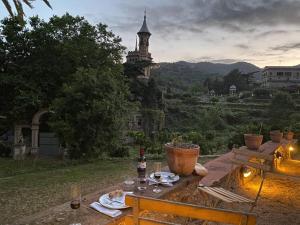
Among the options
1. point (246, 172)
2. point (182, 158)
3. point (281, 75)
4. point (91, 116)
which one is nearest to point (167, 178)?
point (182, 158)

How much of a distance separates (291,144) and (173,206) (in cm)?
977

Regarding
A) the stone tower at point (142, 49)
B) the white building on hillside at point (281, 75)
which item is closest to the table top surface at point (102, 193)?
the stone tower at point (142, 49)

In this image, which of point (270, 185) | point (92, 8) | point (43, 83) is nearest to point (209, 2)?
point (92, 8)

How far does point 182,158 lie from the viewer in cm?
394

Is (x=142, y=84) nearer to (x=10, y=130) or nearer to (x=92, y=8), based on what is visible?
(x=92, y=8)

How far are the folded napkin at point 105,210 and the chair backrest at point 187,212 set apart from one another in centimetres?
23

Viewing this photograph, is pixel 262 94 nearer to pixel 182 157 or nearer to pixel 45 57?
pixel 45 57

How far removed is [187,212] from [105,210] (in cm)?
88

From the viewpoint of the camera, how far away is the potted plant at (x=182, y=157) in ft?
12.6

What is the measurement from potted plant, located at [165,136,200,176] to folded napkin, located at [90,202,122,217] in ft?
4.36

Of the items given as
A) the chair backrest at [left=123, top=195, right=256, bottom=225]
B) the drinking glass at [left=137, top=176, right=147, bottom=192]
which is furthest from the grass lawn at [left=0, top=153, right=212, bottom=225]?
the chair backrest at [left=123, top=195, right=256, bottom=225]

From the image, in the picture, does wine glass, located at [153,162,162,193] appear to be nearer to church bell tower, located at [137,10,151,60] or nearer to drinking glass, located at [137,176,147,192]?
drinking glass, located at [137,176,147,192]

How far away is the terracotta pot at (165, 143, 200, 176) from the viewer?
3846mm

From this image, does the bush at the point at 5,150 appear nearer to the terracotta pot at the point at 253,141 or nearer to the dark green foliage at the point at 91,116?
the dark green foliage at the point at 91,116
